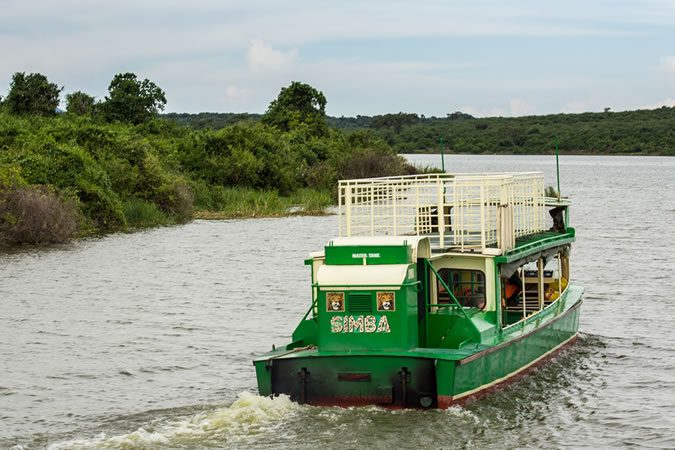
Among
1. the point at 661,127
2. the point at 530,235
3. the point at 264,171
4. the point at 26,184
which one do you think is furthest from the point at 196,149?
the point at 661,127

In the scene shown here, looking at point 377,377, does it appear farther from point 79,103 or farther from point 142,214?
point 79,103

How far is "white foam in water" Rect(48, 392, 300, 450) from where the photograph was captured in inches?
634

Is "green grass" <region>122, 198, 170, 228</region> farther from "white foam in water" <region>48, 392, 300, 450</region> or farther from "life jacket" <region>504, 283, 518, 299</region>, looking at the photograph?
"white foam in water" <region>48, 392, 300, 450</region>

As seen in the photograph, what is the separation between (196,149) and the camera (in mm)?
65938

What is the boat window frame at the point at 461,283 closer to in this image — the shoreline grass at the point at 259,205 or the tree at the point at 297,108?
the shoreline grass at the point at 259,205

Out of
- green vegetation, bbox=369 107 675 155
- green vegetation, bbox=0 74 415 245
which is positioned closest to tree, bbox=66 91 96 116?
green vegetation, bbox=0 74 415 245

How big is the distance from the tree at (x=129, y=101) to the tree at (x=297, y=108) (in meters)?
13.2

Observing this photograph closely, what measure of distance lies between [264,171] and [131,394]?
46.6 m

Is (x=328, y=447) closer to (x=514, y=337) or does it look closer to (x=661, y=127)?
(x=514, y=337)

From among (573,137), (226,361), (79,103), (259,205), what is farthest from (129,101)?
(573,137)

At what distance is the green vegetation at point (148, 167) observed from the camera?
4366cm

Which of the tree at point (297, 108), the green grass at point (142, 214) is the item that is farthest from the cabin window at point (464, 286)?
the tree at point (297, 108)

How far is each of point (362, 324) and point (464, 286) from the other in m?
3.20

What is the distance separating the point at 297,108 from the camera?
98.1 metres
